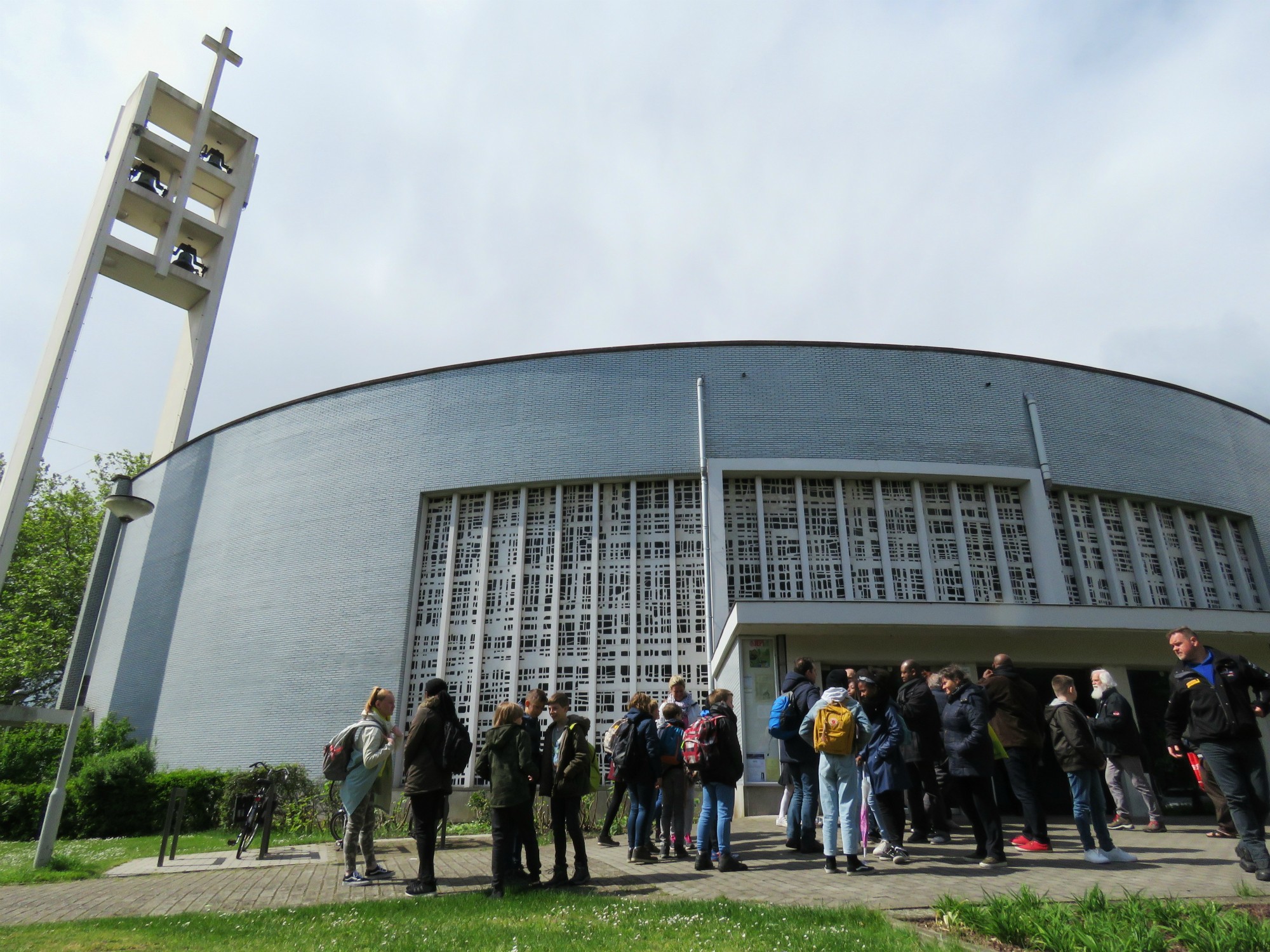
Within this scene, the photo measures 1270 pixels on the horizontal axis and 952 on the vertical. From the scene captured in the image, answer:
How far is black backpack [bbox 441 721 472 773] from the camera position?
611 cm

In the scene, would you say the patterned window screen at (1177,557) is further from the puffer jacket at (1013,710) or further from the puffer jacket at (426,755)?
the puffer jacket at (426,755)

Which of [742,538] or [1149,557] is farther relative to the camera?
[1149,557]

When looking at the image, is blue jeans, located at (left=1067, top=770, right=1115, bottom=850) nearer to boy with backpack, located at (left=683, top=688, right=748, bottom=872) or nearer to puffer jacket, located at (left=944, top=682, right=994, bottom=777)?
puffer jacket, located at (left=944, top=682, right=994, bottom=777)

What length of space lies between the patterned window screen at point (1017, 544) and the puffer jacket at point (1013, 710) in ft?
28.3

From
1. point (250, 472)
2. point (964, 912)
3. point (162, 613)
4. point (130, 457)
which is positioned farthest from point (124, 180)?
point (964, 912)

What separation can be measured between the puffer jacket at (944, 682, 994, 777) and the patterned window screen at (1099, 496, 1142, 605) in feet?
34.8

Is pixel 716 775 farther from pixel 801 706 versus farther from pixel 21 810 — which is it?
pixel 21 810

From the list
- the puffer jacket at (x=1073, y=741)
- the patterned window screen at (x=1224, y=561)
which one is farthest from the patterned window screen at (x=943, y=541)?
the puffer jacket at (x=1073, y=741)

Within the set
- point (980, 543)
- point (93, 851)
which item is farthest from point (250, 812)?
point (980, 543)

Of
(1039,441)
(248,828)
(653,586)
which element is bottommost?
(248,828)

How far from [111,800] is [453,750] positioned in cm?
1108

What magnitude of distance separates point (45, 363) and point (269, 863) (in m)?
17.8

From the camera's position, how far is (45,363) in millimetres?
20422

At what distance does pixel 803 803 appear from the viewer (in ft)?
23.8
